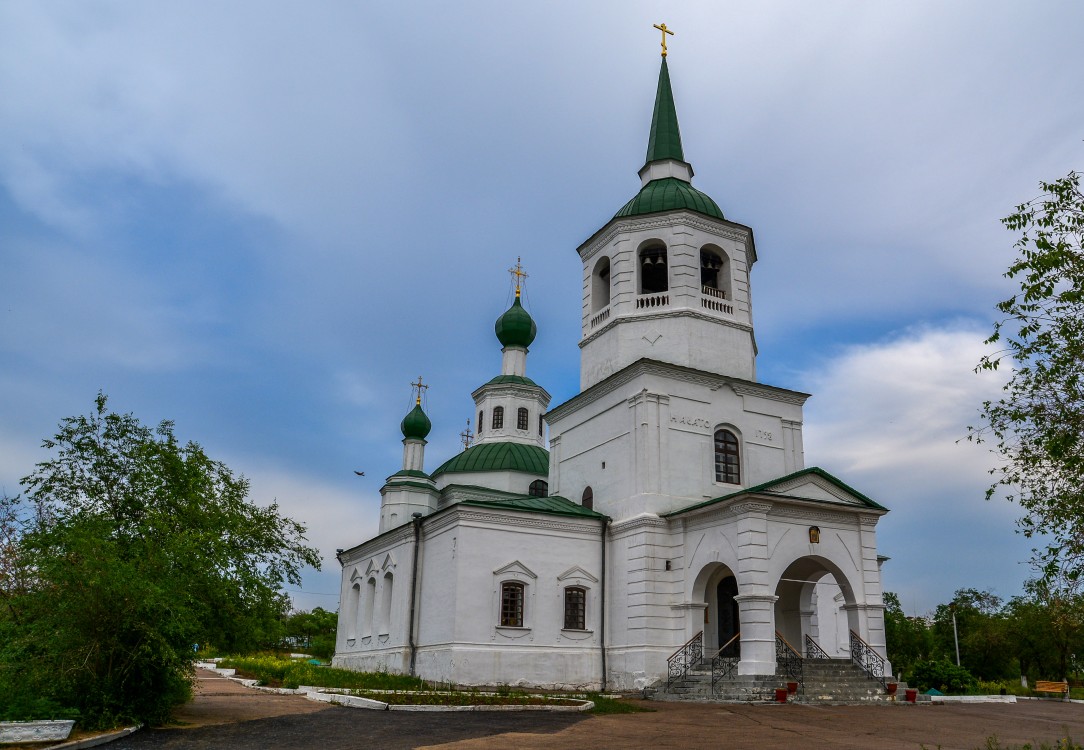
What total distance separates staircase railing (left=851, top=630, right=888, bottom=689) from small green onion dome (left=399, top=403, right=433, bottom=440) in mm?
23806

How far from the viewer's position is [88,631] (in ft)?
37.7

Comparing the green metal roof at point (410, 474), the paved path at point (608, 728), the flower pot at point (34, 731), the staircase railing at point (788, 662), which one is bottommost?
the paved path at point (608, 728)

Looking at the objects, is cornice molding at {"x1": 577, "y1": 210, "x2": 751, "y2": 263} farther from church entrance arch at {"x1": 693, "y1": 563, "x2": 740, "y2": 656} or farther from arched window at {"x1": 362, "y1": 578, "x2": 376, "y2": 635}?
arched window at {"x1": 362, "y1": 578, "x2": 376, "y2": 635}

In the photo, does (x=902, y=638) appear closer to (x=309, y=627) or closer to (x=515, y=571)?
(x=515, y=571)

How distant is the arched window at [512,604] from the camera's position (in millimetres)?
21172

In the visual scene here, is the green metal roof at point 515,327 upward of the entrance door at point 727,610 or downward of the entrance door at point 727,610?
upward

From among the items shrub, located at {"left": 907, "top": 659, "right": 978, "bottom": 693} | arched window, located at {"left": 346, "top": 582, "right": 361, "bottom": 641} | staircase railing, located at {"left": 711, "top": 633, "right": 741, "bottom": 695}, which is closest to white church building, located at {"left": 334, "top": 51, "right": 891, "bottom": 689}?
staircase railing, located at {"left": 711, "top": 633, "right": 741, "bottom": 695}

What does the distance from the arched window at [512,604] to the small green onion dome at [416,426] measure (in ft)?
62.1

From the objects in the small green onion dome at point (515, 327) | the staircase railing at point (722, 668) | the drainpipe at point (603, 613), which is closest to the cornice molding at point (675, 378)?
the drainpipe at point (603, 613)

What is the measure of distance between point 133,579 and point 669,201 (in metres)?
18.1

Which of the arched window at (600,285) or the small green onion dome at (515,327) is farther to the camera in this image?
the small green onion dome at (515,327)

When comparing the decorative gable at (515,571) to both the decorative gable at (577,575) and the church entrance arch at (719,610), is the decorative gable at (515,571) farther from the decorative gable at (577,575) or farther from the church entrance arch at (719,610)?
the church entrance arch at (719,610)

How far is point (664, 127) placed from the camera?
28.2m

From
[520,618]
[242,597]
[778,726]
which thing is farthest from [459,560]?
[778,726]
